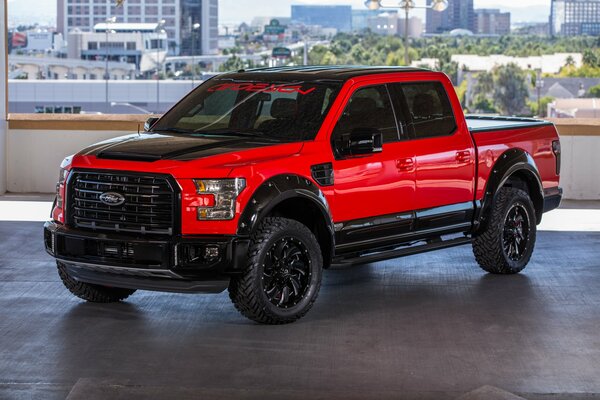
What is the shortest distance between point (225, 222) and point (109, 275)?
93 centimetres

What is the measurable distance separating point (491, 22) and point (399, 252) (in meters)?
9.74

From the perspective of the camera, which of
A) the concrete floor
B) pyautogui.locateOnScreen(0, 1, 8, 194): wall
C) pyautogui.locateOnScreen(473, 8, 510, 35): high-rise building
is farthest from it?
pyautogui.locateOnScreen(473, 8, 510, 35): high-rise building

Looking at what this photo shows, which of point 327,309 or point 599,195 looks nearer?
point 327,309

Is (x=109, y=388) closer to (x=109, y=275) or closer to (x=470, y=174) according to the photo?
(x=109, y=275)

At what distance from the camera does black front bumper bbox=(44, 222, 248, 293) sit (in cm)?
784

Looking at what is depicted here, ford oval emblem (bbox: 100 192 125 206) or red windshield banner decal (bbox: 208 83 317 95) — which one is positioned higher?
red windshield banner decal (bbox: 208 83 317 95)

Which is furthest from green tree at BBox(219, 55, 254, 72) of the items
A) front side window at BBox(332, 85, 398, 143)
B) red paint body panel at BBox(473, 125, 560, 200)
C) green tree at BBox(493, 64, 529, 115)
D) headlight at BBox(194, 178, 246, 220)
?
headlight at BBox(194, 178, 246, 220)

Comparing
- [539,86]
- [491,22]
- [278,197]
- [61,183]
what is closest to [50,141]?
[491,22]

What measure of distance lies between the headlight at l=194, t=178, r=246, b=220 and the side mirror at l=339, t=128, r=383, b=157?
3.51ft

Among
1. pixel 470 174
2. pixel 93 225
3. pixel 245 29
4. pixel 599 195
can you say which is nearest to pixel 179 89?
pixel 245 29

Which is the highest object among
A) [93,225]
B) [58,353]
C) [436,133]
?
[436,133]

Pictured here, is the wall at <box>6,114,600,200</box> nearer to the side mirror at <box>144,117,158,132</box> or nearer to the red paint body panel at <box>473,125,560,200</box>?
the red paint body panel at <box>473,125,560,200</box>

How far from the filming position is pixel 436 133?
31.6 feet

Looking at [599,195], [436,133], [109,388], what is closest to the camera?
[109,388]
